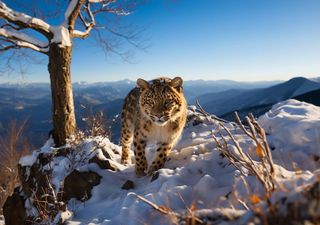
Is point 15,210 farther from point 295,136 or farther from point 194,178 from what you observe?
point 295,136

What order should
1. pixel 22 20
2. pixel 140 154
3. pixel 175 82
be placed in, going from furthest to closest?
1. pixel 22 20
2. pixel 140 154
3. pixel 175 82

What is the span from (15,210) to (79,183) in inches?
123

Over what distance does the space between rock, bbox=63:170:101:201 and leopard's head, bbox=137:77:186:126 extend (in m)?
1.99

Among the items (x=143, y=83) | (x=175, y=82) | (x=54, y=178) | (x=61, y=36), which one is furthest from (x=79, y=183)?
(x=61, y=36)

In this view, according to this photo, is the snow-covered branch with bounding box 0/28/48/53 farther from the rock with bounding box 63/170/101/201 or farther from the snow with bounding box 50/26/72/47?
the rock with bounding box 63/170/101/201

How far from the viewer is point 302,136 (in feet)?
19.6

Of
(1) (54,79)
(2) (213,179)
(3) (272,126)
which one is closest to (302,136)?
(3) (272,126)

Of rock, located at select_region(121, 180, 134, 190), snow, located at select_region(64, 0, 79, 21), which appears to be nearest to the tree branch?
snow, located at select_region(64, 0, 79, 21)

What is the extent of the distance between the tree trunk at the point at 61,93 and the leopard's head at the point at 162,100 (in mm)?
3541

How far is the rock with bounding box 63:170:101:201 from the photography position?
7.16m

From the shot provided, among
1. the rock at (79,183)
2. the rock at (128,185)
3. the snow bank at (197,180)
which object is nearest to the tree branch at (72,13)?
the rock at (79,183)

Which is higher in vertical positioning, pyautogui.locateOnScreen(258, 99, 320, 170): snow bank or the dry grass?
pyautogui.locateOnScreen(258, 99, 320, 170): snow bank

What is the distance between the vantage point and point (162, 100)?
21.6 feet

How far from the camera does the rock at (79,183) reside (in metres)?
7.16
